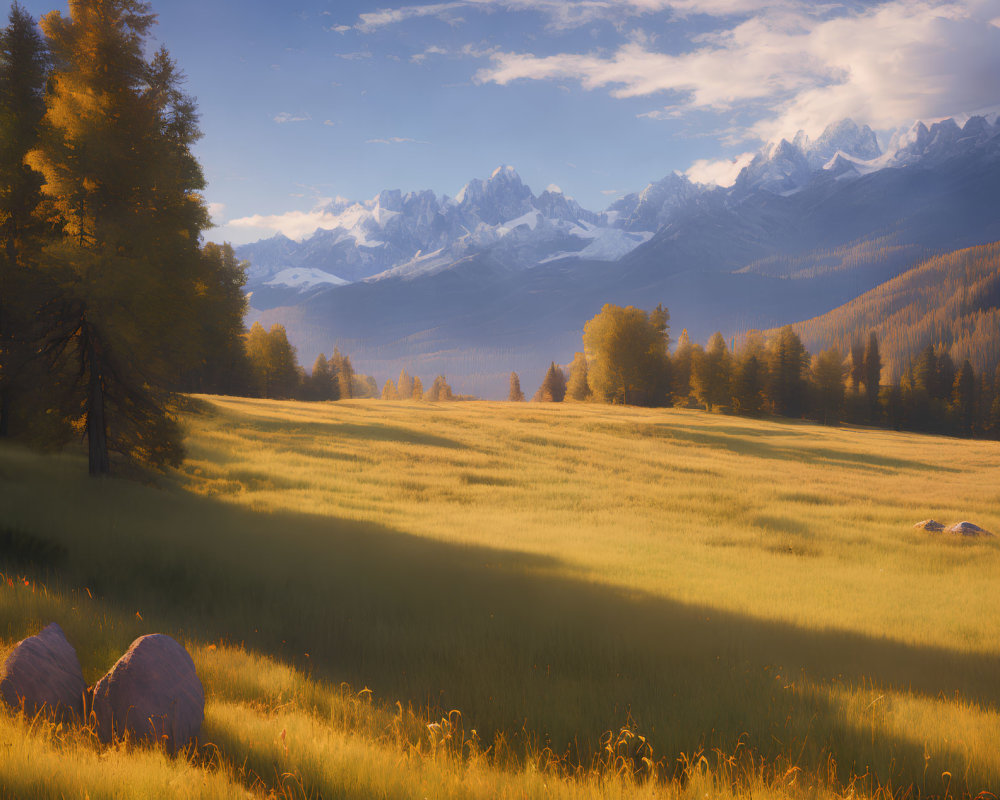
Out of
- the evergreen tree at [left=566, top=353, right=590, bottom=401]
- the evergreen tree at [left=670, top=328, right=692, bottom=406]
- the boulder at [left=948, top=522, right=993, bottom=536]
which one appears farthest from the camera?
the evergreen tree at [left=566, top=353, right=590, bottom=401]

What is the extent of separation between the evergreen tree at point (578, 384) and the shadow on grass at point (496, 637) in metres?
79.7

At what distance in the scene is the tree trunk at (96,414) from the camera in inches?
564

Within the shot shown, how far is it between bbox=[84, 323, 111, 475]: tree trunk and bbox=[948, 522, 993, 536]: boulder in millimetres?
24716

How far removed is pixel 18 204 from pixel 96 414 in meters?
7.93

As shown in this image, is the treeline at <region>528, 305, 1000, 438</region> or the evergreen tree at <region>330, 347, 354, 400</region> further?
the evergreen tree at <region>330, 347, 354, 400</region>

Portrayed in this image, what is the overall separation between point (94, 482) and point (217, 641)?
32.7ft

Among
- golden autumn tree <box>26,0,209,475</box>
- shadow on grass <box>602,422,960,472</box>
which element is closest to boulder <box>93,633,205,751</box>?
golden autumn tree <box>26,0,209,475</box>

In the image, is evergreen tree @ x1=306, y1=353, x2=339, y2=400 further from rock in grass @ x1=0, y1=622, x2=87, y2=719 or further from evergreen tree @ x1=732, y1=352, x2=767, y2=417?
rock in grass @ x1=0, y1=622, x2=87, y2=719

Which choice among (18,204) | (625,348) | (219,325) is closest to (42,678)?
(18,204)

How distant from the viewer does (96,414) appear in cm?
1480

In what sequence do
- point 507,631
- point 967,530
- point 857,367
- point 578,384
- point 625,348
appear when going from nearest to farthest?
point 507,631, point 967,530, point 625,348, point 578,384, point 857,367

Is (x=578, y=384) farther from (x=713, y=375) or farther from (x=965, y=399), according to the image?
(x=965, y=399)

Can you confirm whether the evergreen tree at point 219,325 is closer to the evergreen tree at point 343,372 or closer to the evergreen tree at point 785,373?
the evergreen tree at point 343,372

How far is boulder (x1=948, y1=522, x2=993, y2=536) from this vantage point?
16.9 meters
